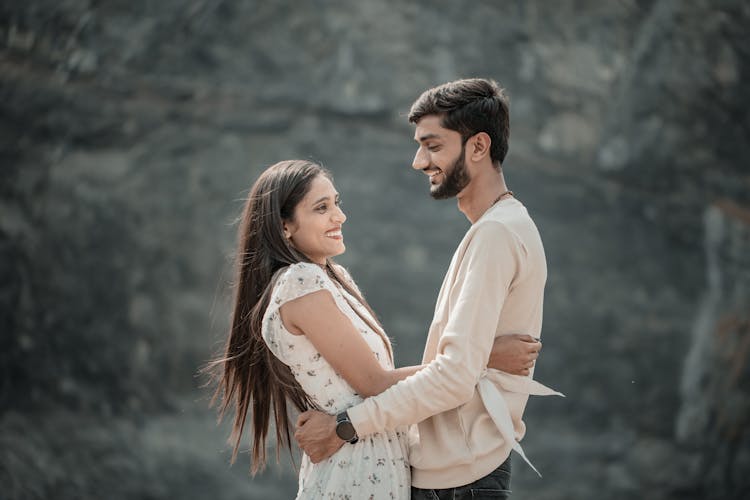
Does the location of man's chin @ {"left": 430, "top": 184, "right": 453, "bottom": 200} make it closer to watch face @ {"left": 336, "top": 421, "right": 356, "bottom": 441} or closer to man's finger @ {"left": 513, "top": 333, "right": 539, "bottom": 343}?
man's finger @ {"left": 513, "top": 333, "right": 539, "bottom": 343}

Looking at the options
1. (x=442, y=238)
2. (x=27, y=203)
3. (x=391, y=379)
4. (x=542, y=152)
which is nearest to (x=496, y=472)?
(x=391, y=379)

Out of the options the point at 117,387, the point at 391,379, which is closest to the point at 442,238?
the point at 117,387

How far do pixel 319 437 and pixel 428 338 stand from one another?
402 mm

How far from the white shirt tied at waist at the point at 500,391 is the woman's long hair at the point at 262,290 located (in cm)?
37

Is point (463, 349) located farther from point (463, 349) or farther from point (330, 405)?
point (330, 405)

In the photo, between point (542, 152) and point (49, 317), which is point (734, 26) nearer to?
point (542, 152)

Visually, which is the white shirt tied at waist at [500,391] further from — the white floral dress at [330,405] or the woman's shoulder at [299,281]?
the woman's shoulder at [299,281]

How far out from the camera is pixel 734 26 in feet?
23.3

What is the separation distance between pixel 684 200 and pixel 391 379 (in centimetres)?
548

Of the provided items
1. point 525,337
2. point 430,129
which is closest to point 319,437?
point 525,337

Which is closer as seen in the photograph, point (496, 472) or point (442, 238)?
point (496, 472)

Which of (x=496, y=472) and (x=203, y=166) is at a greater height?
(x=203, y=166)

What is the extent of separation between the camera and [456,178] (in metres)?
2.48

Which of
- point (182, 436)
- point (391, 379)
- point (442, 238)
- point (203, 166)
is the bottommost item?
point (182, 436)
